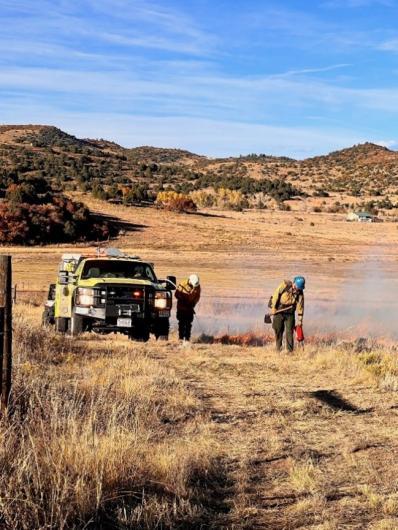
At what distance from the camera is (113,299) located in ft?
53.3

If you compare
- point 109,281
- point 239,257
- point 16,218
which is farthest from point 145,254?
point 109,281

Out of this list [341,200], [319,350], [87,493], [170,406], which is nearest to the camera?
[87,493]

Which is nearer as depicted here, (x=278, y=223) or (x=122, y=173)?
(x=278, y=223)

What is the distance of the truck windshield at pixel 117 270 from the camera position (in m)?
17.1

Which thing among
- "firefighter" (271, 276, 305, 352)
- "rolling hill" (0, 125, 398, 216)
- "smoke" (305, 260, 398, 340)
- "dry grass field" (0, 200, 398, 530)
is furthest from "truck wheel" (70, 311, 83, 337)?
"rolling hill" (0, 125, 398, 216)

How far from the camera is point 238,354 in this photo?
49.9 ft

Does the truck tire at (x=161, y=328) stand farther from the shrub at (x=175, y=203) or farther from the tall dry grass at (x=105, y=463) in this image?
the shrub at (x=175, y=203)

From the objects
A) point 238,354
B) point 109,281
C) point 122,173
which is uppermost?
point 122,173

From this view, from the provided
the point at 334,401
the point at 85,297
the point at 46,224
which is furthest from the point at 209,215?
the point at 334,401

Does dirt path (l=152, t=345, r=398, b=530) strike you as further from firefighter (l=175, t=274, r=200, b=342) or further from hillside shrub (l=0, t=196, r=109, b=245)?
hillside shrub (l=0, t=196, r=109, b=245)

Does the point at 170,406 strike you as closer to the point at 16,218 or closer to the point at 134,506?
the point at 134,506

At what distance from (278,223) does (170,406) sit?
143ft

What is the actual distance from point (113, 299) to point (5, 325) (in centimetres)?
924

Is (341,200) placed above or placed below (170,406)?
above
